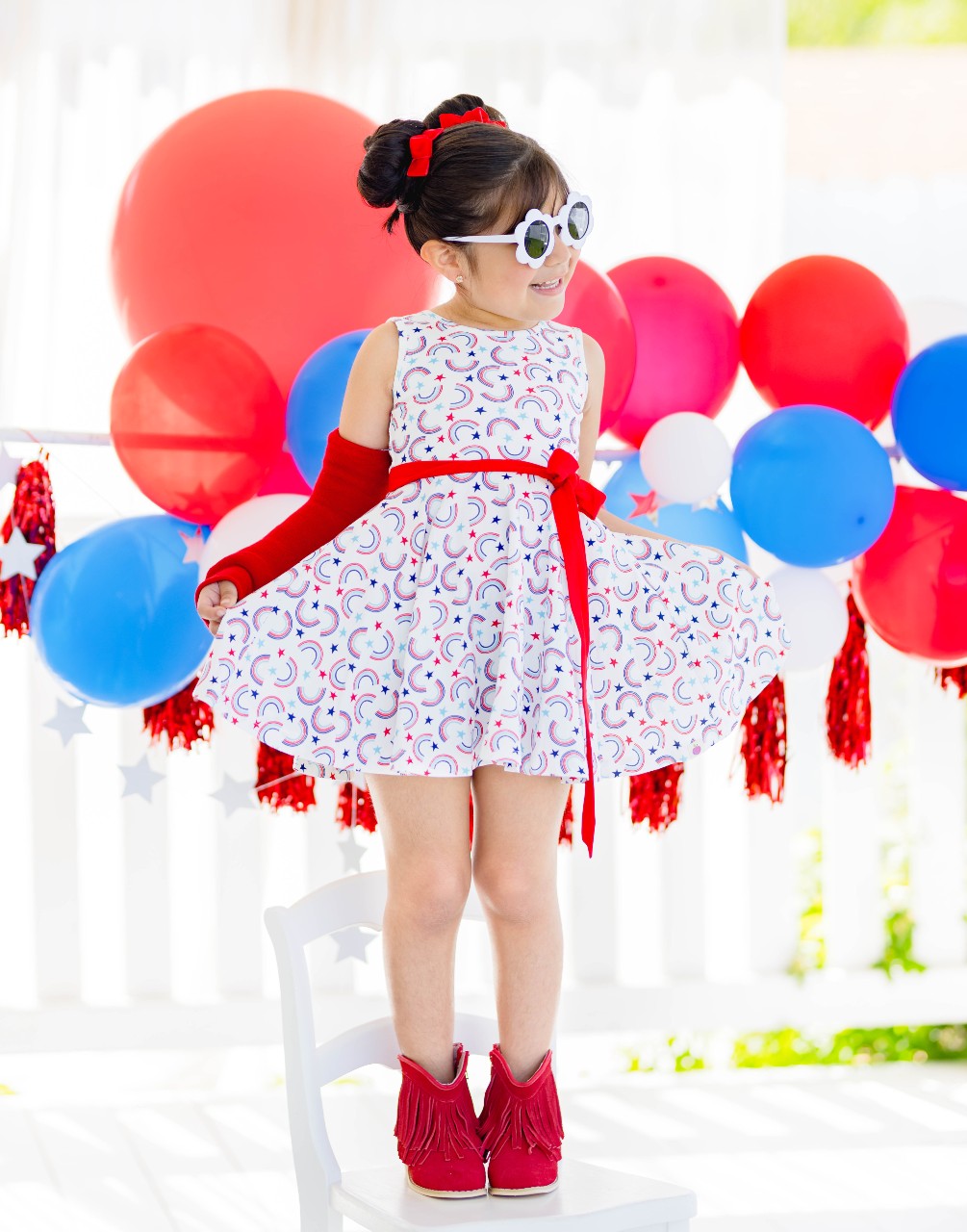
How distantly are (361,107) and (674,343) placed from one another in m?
0.93

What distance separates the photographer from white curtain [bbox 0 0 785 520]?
8.06 feet

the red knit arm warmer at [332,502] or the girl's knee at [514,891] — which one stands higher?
the red knit arm warmer at [332,502]

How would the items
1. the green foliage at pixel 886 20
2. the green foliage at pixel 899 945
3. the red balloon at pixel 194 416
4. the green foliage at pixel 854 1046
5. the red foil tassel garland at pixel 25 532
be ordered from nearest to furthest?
the red balloon at pixel 194 416 < the red foil tassel garland at pixel 25 532 < the green foliage at pixel 899 945 < the green foliage at pixel 854 1046 < the green foliage at pixel 886 20

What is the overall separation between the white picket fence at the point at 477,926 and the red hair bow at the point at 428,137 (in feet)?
3.97

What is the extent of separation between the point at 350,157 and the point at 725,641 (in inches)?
32.3

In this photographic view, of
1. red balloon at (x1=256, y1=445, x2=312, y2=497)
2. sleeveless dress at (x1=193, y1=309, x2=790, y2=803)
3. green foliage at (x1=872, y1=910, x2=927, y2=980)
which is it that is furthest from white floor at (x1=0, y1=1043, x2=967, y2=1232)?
red balloon at (x1=256, y1=445, x2=312, y2=497)

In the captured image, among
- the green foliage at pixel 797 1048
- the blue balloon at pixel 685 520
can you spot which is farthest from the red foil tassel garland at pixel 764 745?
the green foliage at pixel 797 1048

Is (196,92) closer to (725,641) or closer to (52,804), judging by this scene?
(52,804)

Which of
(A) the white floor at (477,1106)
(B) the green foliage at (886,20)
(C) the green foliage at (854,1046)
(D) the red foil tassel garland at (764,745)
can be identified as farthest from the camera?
(B) the green foliage at (886,20)

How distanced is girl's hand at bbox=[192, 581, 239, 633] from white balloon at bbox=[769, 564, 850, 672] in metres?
0.72

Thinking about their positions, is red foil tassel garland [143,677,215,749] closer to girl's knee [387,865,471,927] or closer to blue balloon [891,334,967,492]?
girl's knee [387,865,471,927]

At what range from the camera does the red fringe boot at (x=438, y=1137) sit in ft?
4.63

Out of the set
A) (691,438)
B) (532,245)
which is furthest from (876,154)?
(532,245)

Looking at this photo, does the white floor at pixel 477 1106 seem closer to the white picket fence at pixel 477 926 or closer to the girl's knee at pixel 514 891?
the white picket fence at pixel 477 926
